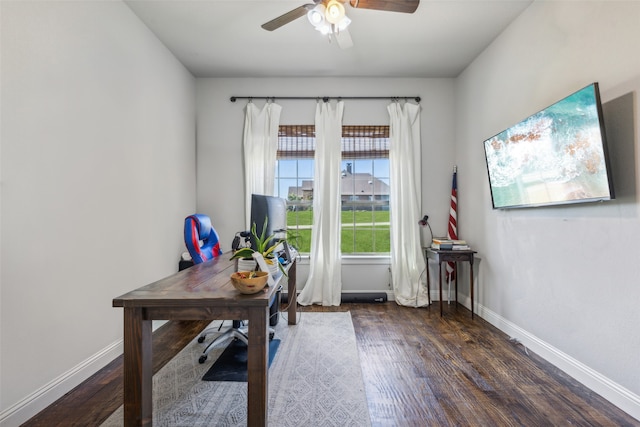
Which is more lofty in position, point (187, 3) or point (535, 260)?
point (187, 3)

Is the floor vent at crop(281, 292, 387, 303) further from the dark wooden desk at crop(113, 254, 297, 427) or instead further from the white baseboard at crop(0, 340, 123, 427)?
the dark wooden desk at crop(113, 254, 297, 427)

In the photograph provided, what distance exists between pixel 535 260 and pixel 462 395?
1.26 m

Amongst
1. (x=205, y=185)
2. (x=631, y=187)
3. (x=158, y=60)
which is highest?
(x=158, y=60)

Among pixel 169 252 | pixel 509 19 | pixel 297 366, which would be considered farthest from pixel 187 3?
pixel 297 366

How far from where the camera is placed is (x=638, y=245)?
161 centimetres

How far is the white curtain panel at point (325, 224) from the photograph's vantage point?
12.0ft

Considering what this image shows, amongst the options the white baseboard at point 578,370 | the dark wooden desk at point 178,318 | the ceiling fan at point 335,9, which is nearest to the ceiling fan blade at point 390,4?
the ceiling fan at point 335,9

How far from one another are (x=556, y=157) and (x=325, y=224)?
7.59 feet

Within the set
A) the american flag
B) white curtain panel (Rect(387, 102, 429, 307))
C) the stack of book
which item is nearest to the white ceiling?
white curtain panel (Rect(387, 102, 429, 307))

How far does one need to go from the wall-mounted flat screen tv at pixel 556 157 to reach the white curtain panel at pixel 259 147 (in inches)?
93.8

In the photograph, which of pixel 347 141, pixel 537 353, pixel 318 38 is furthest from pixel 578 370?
pixel 318 38

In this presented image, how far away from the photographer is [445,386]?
188cm

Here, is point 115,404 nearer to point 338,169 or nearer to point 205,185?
point 205,185

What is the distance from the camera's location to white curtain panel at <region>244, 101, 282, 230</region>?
3689 mm
